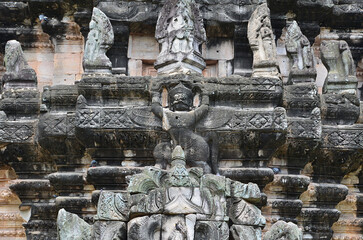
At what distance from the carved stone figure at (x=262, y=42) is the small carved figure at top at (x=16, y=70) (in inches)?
131

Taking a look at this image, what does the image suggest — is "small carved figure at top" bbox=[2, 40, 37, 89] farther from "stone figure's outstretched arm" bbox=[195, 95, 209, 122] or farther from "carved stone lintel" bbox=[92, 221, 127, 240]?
"carved stone lintel" bbox=[92, 221, 127, 240]

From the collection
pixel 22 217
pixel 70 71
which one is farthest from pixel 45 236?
pixel 70 71

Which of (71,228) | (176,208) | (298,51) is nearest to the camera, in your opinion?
(176,208)

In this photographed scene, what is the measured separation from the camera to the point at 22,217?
39.0ft

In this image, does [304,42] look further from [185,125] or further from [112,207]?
[112,207]

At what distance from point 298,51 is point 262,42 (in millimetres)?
617

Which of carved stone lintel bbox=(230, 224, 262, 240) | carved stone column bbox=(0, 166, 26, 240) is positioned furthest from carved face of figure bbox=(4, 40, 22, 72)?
carved stone lintel bbox=(230, 224, 262, 240)

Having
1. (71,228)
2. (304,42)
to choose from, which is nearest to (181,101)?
(304,42)

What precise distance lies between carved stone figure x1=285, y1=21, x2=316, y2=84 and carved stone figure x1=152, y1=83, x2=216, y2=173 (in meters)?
1.74

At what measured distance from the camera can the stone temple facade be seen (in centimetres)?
1102

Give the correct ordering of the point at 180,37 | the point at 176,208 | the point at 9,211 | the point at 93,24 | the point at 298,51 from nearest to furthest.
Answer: the point at 176,208 < the point at 180,37 < the point at 93,24 < the point at 298,51 < the point at 9,211

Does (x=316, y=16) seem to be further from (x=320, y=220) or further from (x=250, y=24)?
(x=320, y=220)

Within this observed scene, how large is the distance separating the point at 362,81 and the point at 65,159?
522 cm

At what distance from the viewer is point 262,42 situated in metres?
11.7
